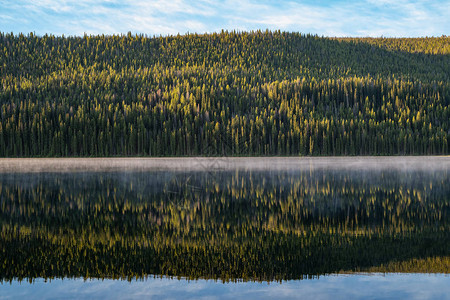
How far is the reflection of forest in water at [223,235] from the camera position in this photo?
1858 centimetres

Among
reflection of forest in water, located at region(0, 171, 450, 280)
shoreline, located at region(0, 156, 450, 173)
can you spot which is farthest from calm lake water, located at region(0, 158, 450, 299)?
shoreline, located at region(0, 156, 450, 173)

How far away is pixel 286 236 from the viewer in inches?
922

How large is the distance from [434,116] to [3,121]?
145 m

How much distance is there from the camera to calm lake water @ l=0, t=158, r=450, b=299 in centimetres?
1655

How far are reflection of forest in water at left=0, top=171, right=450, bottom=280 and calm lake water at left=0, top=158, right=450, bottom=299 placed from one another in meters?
0.05

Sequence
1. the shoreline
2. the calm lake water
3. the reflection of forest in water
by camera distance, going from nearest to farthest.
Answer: the calm lake water, the reflection of forest in water, the shoreline

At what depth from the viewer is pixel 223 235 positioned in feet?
77.8

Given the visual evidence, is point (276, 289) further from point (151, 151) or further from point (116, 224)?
point (151, 151)

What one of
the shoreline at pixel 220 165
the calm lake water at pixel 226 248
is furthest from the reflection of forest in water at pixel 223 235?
the shoreline at pixel 220 165

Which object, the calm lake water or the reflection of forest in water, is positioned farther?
the reflection of forest in water

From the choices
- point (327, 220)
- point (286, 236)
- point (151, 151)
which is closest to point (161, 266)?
point (286, 236)

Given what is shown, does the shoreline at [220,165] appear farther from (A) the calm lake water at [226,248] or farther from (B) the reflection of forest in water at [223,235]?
(A) the calm lake water at [226,248]

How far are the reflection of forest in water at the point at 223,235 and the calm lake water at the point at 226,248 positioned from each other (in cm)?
5

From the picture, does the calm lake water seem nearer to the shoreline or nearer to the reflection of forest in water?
the reflection of forest in water
